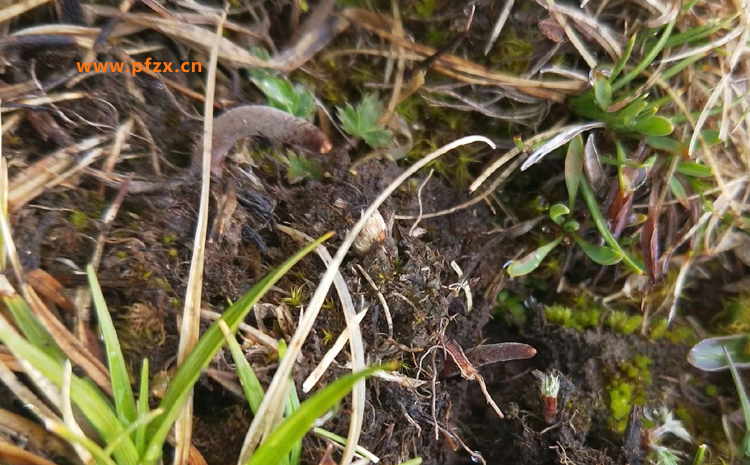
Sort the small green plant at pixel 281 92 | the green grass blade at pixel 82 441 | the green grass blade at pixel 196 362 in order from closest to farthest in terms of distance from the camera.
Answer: the green grass blade at pixel 82 441 < the green grass blade at pixel 196 362 < the small green plant at pixel 281 92

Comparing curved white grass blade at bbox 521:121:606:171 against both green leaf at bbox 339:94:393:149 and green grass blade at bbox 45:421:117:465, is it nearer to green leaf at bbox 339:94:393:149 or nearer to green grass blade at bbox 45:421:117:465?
green leaf at bbox 339:94:393:149

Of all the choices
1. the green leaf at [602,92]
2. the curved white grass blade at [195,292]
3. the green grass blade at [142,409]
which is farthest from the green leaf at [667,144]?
the green grass blade at [142,409]

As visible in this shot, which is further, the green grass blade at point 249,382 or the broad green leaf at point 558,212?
the broad green leaf at point 558,212

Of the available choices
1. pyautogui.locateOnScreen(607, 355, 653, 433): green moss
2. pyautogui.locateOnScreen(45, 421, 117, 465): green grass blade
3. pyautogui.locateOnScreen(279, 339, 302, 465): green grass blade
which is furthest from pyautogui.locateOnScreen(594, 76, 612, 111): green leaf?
pyautogui.locateOnScreen(45, 421, 117, 465): green grass blade

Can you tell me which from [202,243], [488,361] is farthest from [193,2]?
[488,361]

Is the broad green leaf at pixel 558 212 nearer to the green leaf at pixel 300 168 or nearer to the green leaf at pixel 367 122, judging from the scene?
the green leaf at pixel 367 122

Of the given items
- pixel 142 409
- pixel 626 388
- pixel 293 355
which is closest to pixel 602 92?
pixel 626 388

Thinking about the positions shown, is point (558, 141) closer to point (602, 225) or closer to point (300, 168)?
point (602, 225)
